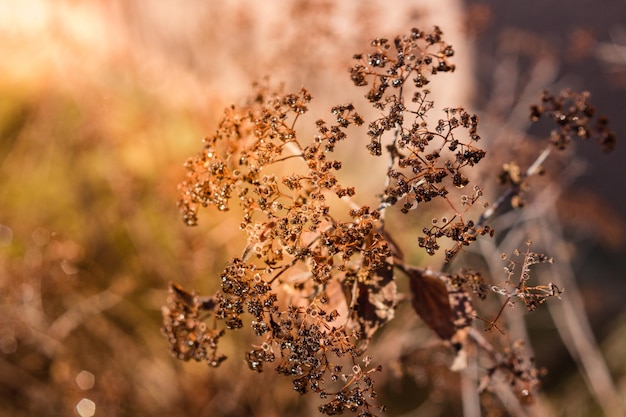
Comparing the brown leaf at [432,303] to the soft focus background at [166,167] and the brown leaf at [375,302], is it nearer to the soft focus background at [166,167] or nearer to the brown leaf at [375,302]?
the brown leaf at [375,302]

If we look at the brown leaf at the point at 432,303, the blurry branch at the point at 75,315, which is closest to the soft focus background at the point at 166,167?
the blurry branch at the point at 75,315

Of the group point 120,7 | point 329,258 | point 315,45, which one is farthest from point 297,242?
point 120,7

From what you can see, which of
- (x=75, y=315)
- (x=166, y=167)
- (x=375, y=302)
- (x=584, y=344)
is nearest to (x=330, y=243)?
(x=375, y=302)

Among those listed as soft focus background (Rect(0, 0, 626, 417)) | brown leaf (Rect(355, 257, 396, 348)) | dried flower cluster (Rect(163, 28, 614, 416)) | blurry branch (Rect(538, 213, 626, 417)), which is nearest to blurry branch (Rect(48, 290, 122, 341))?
soft focus background (Rect(0, 0, 626, 417))

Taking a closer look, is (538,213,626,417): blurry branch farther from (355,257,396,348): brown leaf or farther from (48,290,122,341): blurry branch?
(48,290,122,341): blurry branch

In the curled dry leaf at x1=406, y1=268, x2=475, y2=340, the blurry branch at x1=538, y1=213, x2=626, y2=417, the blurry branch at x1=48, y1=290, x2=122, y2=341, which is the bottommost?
the curled dry leaf at x1=406, y1=268, x2=475, y2=340

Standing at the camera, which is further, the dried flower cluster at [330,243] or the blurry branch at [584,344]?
the blurry branch at [584,344]
